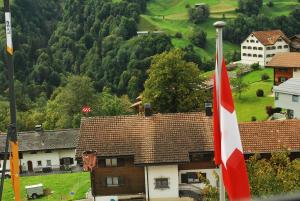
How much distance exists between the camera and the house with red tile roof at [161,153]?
35750mm

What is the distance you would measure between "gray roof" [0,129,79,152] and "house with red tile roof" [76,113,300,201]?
22.0 meters

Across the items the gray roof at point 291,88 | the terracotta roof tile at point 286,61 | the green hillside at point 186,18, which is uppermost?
the green hillside at point 186,18

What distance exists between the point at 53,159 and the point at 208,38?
86497 mm

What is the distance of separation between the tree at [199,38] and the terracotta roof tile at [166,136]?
95.0 meters

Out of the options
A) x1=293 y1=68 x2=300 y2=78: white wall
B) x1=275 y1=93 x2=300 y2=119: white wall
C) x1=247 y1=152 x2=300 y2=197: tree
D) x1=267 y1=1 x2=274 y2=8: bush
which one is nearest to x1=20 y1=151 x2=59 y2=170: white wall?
x1=275 y1=93 x2=300 y2=119: white wall

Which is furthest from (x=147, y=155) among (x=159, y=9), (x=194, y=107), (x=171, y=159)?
(x=159, y=9)

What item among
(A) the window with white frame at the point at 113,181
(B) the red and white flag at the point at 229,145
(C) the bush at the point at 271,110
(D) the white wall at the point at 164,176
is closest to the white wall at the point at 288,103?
(C) the bush at the point at 271,110

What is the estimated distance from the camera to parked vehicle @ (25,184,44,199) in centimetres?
4400

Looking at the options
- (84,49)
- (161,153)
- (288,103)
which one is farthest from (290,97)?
(84,49)

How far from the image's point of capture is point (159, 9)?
180m

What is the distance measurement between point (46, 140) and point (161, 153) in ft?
86.4

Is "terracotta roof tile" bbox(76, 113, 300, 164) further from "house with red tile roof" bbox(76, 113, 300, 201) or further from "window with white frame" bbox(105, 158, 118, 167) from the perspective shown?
"window with white frame" bbox(105, 158, 118, 167)

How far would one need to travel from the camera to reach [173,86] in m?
54.2

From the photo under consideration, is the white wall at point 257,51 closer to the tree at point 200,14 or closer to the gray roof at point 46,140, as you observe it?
the tree at point 200,14
